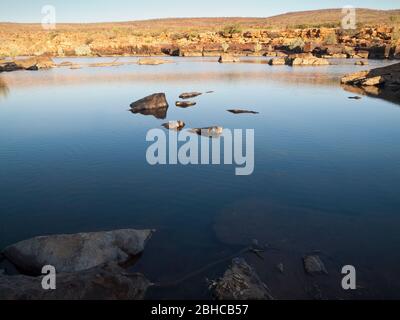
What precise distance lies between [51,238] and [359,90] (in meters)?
35.8

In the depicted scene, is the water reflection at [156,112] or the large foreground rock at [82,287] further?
the water reflection at [156,112]

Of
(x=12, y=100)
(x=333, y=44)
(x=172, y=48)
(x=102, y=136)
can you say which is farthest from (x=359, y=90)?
(x=172, y=48)

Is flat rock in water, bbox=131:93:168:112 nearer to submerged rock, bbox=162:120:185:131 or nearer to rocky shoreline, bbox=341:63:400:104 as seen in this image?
submerged rock, bbox=162:120:185:131

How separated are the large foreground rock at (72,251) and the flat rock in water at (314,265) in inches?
170

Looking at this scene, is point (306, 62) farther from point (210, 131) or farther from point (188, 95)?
point (210, 131)

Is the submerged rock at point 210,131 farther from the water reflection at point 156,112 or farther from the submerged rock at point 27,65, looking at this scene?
the submerged rock at point 27,65

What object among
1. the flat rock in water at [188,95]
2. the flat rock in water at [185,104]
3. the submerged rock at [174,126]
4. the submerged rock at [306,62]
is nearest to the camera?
the submerged rock at [174,126]

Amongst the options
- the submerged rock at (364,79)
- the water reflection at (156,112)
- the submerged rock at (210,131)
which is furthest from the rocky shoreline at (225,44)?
the submerged rock at (210,131)

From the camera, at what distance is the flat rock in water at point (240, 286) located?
7094 mm

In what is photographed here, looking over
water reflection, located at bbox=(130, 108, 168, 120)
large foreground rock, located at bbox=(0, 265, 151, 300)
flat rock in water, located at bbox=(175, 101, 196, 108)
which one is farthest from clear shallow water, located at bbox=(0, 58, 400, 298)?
flat rock in water, located at bbox=(175, 101, 196, 108)

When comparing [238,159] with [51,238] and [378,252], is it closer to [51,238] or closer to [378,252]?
[378,252]

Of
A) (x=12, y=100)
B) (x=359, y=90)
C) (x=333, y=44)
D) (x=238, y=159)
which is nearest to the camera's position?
(x=238, y=159)

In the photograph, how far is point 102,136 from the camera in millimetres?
19844

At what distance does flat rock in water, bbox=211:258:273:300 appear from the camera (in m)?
7.09
